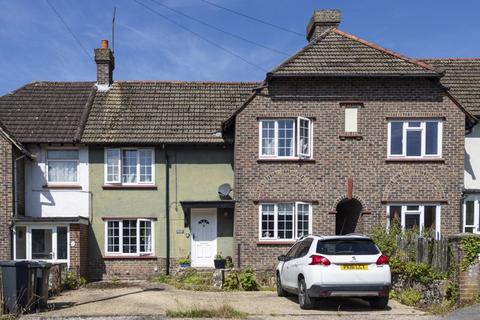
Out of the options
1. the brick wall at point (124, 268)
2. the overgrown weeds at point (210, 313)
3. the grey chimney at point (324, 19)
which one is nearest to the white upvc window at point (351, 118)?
the grey chimney at point (324, 19)

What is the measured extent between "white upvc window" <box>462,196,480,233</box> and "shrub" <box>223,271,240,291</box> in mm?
8794

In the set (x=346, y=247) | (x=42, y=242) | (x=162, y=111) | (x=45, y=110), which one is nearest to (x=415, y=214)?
(x=346, y=247)

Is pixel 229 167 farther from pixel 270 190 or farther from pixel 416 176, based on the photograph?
pixel 416 176

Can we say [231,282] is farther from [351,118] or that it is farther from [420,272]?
[351,118]

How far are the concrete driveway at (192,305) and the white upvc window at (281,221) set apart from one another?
2.87 meters

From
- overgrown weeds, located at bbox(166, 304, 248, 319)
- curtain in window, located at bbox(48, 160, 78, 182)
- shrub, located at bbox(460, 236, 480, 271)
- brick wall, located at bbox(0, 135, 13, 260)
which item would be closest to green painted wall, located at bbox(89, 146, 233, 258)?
curtain in window, located at bbox(48, 160, 78, 182)

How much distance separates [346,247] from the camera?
10.6 m

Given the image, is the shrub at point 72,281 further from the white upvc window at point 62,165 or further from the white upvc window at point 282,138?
the white upvc window at point 282,138

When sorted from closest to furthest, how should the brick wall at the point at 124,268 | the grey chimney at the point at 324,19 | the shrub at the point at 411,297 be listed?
the shrub at the point at 411,297
the brick wall at the point at 124,268
the grey chimney at the point at 324,19

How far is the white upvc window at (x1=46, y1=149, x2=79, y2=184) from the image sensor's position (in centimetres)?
1834

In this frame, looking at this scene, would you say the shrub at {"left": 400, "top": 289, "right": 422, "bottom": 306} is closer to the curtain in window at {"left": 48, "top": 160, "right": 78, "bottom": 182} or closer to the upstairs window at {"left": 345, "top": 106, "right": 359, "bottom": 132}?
the upstairs window at {"left": 345, "top": 106, "right": 359, "bottom": 132}

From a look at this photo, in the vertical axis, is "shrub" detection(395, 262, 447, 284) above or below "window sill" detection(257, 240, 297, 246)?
above

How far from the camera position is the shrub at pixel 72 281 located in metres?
15.7

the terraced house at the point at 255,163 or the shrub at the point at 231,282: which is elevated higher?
the terraced house at the point at 255,163
